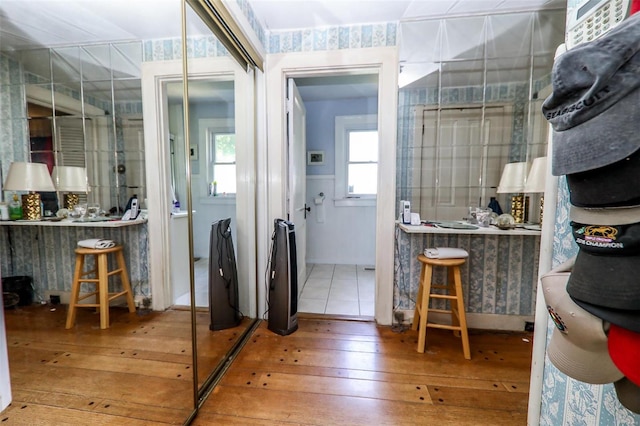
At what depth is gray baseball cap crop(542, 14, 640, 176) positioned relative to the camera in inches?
16.0

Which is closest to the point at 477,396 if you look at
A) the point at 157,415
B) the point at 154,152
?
the point at 157,415

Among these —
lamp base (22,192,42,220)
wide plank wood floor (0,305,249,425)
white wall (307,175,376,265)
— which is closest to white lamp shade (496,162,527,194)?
white wall (307,175,376,265)

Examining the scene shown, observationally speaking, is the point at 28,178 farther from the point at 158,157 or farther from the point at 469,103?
the point at 469,103

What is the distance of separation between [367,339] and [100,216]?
1.74 meters

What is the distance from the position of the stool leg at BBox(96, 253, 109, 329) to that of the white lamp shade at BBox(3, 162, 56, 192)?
0.33 meters

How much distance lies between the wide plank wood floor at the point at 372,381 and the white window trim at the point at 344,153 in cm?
205

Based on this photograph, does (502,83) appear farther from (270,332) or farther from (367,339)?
(270,332)

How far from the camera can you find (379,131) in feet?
6.52

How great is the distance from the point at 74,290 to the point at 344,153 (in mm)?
3265

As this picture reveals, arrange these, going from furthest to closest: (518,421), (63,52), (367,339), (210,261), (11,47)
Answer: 1. (367,339)
2. (210,261)
3. (518,421)
4. (63,52)
5. (11,47)

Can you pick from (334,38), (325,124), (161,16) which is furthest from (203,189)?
(325,124)

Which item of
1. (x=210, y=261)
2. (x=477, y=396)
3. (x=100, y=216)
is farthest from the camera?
(x=210, y=261)

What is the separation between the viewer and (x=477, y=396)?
4.51 feet

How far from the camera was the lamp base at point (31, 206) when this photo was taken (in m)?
0.72
